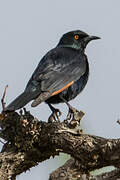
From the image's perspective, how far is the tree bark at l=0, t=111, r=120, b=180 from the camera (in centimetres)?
Result: 414

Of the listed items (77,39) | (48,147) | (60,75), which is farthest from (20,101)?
(77,39)

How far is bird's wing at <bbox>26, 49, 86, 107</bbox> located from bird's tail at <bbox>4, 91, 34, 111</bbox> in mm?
140

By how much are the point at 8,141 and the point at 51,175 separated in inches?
27.6

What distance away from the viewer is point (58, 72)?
6016 millimetres

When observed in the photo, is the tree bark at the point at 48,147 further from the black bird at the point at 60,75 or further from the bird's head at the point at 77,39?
the bird's head at the point at 77,39

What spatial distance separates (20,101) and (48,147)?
74cm

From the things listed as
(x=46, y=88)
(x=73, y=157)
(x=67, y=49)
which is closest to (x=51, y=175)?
(x=73, y=157)

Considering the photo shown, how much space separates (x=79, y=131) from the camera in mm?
4348

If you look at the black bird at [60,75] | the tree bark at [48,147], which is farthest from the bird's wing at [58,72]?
the tree bark at [48,147]

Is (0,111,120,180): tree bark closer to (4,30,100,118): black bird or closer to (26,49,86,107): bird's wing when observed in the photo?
(4,30,100,118): black bird

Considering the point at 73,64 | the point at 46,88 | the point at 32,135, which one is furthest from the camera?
the point at 73,64

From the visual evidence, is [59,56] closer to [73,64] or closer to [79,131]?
[73,64]

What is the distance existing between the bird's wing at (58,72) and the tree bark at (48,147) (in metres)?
0.36

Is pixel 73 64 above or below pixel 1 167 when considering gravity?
above
